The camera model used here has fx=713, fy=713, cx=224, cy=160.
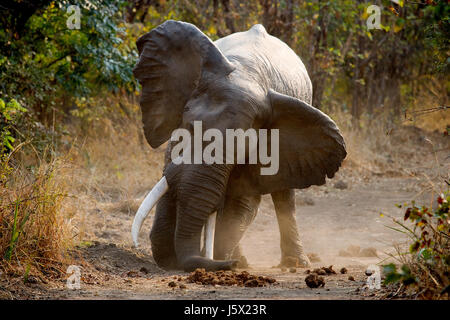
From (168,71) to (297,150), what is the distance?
1.50 m

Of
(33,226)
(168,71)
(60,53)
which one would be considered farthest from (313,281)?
(60,53)

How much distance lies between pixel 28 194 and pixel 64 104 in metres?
8.48

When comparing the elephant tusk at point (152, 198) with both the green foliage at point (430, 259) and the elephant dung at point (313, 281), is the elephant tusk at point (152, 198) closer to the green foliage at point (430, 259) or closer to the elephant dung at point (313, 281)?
the elephant dung at point (313, 281)

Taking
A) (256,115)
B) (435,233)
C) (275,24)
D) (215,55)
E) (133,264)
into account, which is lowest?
(133,264)

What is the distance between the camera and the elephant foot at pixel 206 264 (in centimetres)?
577

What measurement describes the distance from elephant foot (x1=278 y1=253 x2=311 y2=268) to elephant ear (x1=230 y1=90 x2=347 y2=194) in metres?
0.81

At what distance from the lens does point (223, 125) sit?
615cm

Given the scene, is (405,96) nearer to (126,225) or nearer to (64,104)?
(64,104)

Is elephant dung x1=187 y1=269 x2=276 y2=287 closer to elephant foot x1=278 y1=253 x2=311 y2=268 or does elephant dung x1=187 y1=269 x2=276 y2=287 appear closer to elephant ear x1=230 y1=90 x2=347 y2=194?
elephant ear x1=230 y1=90 x2=347 y2=194

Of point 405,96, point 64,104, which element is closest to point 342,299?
point 64,104

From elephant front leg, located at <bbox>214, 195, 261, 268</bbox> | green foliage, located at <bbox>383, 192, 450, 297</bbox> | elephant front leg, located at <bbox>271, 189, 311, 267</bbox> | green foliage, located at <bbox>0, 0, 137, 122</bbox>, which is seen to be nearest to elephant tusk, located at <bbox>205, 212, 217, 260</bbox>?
elephant front leg, located at <bbox>214, 195, 261, 268</bbox>

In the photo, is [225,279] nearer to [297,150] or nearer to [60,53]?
[297,150]

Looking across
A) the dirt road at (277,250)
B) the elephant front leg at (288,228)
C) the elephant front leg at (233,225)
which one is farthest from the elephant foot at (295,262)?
the elephant front leg at (233,225)

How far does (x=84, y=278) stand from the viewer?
5547mm
